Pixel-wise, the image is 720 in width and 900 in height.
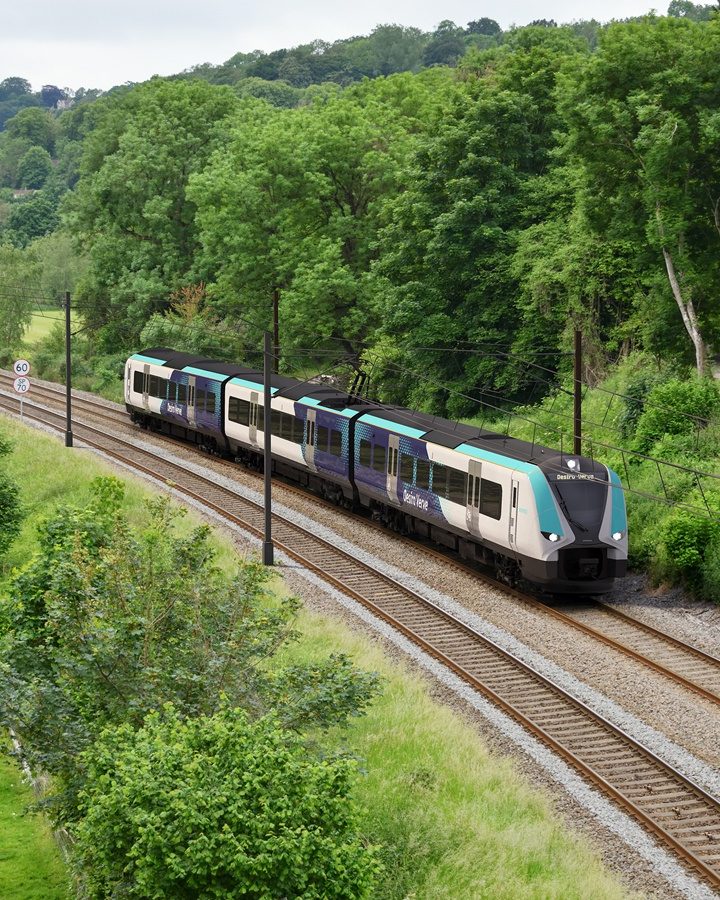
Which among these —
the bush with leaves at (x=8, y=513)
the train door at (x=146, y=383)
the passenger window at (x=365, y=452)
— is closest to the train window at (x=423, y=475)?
the passenger window at (x=365, y=452)

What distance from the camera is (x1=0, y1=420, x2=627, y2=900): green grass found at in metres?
13.3

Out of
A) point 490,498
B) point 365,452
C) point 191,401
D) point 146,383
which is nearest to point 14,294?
point 146,383

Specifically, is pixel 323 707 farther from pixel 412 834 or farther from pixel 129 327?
pixel 129 327

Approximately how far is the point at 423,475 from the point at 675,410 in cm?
841

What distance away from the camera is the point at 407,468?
30219mm

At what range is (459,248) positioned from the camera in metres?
44.8

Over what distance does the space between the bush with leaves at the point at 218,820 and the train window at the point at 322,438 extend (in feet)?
78.0

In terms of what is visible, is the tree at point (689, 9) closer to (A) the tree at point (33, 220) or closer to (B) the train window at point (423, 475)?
(A) the tree at point (33, 220)

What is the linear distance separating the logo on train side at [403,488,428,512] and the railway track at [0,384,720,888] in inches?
83.5

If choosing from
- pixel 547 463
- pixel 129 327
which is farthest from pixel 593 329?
pixel 129 327

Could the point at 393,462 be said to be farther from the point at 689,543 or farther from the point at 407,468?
the point at 689,543

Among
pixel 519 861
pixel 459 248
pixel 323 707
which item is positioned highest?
pixel 459 248

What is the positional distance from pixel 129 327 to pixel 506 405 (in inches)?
1300

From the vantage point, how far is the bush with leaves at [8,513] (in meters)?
32.9
